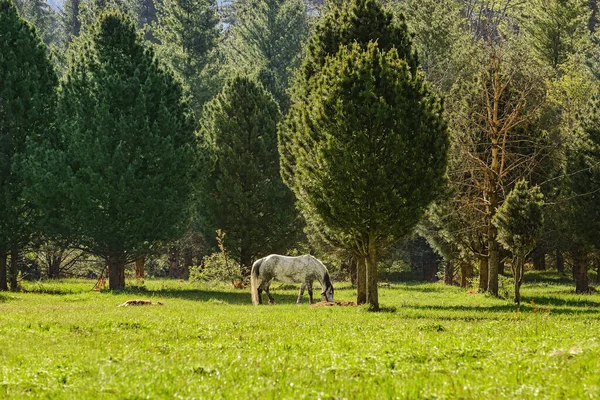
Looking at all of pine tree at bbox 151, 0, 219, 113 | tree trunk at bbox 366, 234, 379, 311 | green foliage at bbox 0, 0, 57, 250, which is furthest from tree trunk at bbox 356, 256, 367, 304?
pine tree at bbox 151, 0, 219, 113

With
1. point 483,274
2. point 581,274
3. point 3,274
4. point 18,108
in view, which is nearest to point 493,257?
point 483,274

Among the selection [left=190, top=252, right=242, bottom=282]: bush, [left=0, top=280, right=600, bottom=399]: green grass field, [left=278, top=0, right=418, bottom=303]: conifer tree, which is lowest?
[left=0, top=280, right=600, bottom=399]: green grass field

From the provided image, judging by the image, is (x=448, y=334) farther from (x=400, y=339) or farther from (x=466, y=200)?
(x=466, y=200)

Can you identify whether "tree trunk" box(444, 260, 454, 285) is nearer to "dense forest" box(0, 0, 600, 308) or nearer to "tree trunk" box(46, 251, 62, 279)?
"dense forest" box(0, 0, 600, 308)

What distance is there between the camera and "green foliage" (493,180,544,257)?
1099 inches

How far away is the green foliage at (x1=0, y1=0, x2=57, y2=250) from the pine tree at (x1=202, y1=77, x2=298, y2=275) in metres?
11.2

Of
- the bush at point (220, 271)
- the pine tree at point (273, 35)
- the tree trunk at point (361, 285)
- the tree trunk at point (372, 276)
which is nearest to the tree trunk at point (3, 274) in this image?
the bush at point (220, 271)

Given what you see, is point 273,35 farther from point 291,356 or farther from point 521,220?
point 291,356

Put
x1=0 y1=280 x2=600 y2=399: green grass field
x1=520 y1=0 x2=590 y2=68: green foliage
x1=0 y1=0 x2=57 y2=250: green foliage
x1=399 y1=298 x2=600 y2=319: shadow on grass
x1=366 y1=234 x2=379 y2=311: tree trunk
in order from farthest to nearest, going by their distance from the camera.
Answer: x1=520 y1=0 x2=590 y2=68: green foliage, x1=0 y1=0 x2=57 y2=250: green foliage, x1=366 y1=234 x2=379 y2=311: tree trunk, x1=399 y1=298 x2=600 y2=319: shadow on grass, x1=0 y1=280 x2=600 y2=399: green grass field

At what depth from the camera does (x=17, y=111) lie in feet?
126

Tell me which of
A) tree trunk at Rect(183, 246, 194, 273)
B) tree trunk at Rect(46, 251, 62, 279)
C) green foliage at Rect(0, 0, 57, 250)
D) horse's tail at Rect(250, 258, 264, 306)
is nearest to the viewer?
horse's tail at Rect(250, 258, 264, 306)

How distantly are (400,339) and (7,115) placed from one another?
31.2m

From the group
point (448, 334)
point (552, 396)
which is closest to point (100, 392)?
point (552, 396)

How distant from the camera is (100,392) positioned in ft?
Answer: 35.1
